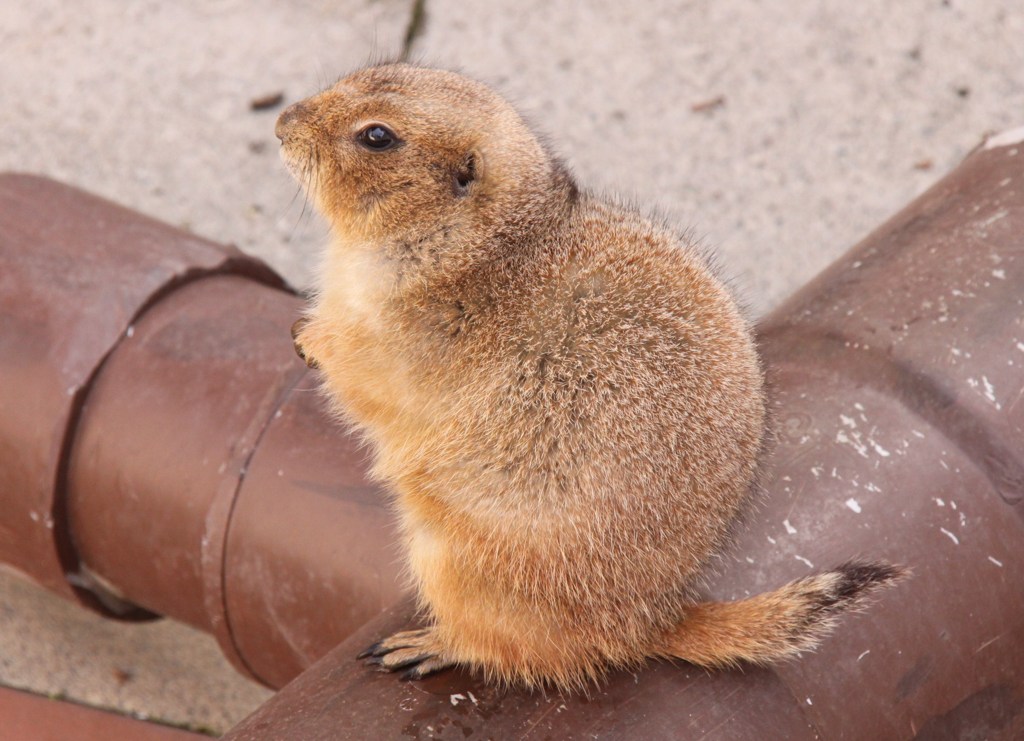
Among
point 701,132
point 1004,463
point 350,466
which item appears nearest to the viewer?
point 1004,463

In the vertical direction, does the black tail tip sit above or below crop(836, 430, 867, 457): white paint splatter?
below

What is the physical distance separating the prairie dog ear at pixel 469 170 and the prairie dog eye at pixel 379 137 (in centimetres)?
10

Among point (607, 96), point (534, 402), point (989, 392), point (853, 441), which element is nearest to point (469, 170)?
point (534, 402)

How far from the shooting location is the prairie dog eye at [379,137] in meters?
1.62

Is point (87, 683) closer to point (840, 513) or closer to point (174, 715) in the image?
point (174, 715)

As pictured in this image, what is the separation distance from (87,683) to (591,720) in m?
1.63

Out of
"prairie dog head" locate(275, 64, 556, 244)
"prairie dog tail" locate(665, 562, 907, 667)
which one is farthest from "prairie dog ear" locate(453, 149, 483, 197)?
"prairie dog tail" locate(665, 562, 907, 667)

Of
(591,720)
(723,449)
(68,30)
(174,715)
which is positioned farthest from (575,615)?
(68,30)

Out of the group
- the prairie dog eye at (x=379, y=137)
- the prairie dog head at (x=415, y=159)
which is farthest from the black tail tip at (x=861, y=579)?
the prairie dog eye at (x=379, y=137)

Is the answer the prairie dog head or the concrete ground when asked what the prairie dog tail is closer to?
the prairie dog head

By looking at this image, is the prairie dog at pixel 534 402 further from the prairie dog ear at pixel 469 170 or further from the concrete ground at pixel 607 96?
the concrete ground at pixel 607 96

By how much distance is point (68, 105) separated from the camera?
146 inches

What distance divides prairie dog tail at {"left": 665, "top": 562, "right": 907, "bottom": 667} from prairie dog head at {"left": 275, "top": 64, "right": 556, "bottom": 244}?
1.81 ft

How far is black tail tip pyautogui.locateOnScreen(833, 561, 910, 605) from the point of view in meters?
1.38
